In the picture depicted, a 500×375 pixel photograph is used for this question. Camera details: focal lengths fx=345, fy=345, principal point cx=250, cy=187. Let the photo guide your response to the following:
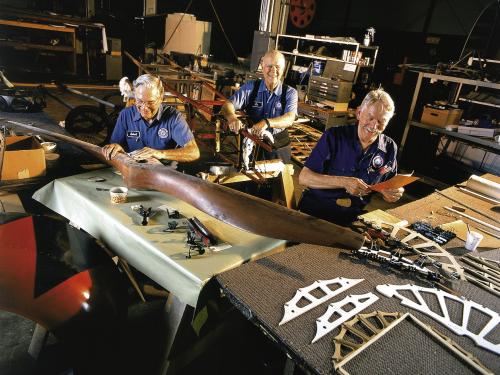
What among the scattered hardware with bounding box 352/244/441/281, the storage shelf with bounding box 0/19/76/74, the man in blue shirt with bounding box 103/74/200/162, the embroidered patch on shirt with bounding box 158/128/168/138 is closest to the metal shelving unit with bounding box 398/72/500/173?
the scattered hardware with bounding box 352/244/441/281

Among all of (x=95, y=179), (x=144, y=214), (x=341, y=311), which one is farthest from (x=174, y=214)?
(x=341, y=311)

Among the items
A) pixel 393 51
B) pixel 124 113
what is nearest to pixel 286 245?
pixel 124 113

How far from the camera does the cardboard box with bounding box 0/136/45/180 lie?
2.91 meters

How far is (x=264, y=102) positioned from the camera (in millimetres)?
3840

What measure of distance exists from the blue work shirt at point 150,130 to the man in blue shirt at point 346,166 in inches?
47.4

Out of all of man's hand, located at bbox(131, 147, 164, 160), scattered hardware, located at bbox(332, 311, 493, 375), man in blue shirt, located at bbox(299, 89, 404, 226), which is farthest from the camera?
man's hand, located at bbox(131, 147, 164, 160)

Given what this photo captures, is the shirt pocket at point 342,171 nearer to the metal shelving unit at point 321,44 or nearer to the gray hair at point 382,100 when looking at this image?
the gray hair at point 382,100

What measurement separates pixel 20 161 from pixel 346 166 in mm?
2707

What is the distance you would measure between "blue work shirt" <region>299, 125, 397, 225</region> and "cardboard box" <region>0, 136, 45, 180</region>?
236 centimetres

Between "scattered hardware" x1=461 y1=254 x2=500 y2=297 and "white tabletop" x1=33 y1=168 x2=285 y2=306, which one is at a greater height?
"scattered hardware" x1=461 y1=254 x2=500 y2=297

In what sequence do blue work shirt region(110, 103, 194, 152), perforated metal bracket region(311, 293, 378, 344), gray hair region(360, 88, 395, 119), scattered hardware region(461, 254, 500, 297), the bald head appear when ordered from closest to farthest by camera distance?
perforated metal bracket region(311, 293, 378, 344) → scattered hardware region(461, 254, 500, 297) → gray hair region(360, 88, 395, 119) → blue work shirt region(110, 103, 194, 152) → the bald head

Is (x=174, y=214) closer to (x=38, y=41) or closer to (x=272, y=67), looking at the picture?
(x=272, y=67)

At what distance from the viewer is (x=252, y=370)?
2301mm

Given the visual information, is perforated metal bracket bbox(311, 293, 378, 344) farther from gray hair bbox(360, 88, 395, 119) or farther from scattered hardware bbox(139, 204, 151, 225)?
gray hair bbox(360, 88, 395, 119)
